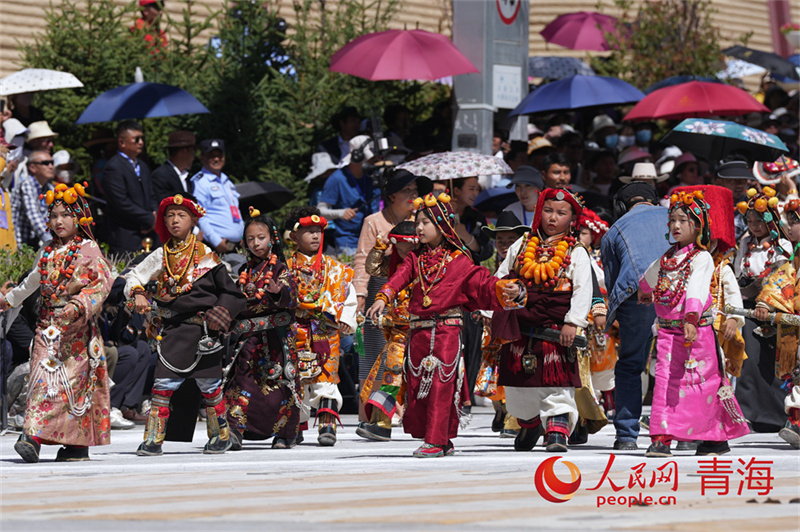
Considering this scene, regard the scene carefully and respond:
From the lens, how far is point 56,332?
982cm

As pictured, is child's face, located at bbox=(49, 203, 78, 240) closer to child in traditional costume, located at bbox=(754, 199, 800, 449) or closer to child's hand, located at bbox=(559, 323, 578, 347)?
child's hand, located at bbox=(559, 323, 578, 347)

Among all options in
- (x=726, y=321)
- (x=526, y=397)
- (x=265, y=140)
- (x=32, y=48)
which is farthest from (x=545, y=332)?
(x=32, y=48)

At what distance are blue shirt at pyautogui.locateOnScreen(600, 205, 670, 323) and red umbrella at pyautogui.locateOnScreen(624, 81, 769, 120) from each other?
22.5 ft

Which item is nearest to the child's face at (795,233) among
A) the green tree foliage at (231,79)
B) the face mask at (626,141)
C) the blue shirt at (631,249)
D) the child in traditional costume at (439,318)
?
the blue shirt at (631,249)

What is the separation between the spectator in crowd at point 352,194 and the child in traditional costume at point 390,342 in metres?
3.17

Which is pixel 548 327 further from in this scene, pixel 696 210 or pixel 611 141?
pixel 611 141

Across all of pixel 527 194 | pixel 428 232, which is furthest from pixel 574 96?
pixel 428 232

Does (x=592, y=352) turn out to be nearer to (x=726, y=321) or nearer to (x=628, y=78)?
(x=726, y=321)

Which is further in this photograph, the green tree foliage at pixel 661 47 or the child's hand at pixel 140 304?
the green tree foliage at pixel 661 47

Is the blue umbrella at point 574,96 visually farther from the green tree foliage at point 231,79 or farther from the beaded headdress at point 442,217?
the beaded headdress at point 442,217

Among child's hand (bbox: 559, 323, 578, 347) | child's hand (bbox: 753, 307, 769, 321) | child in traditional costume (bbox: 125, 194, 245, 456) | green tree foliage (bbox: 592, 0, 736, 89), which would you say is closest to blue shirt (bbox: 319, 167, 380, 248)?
child in traditional costume (bbox: 125, 194, 245, 456)

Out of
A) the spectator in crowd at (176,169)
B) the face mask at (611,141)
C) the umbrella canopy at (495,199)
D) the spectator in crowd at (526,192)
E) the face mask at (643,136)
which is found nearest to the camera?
the spectator in crowd at (526,192)

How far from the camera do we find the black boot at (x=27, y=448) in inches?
378

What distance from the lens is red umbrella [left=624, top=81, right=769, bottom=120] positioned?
17453mm
